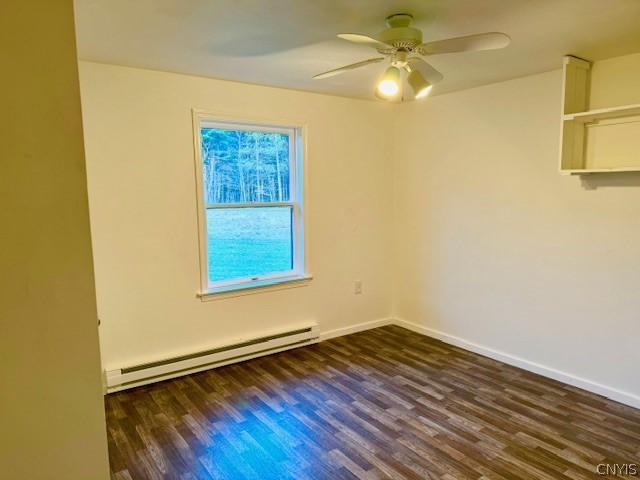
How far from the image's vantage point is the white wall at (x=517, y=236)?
9.57ft

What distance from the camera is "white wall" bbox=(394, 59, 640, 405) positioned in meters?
2.92

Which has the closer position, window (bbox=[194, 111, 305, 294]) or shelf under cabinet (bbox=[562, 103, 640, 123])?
shelf under cabinet (bbox=[562, 103, 640, 123])

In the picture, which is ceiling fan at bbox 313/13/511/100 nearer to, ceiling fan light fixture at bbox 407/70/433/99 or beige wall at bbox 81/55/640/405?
ceiling fan light fixture at bbox 407/70/433/99

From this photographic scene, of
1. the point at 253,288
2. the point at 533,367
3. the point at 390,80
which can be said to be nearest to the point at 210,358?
the point at 253,288

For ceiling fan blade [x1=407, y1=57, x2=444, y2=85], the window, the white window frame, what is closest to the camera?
ceiling fan blade [x1=407, y1=57, x2=444, y2=85]

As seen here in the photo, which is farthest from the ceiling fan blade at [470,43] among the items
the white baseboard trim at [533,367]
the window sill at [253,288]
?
the white baseboard trim at [533,367]

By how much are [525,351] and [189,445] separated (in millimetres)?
2636

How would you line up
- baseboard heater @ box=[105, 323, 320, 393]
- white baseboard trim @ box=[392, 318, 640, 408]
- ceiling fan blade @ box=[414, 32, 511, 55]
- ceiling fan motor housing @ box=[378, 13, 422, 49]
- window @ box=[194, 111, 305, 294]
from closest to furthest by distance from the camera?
ceiling fan blade @ box=[414, 32, 511, 55], ceiling fan motor housing @ box=[378, 13, 422, 49], white baseboard trim @ box=[392, 318, 640, 408], baseboard heater @ box=[105, 323, 320, 393], window @ box=[194, 111, 305, 294]

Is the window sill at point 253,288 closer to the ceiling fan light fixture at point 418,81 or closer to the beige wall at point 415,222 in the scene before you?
the beige wall at point 415,222

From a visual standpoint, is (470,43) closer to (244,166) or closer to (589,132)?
(589,132)

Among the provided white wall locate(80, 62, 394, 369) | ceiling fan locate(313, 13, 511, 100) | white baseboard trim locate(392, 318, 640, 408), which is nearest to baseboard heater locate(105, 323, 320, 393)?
white wall locate(80, 62, 394, 369)

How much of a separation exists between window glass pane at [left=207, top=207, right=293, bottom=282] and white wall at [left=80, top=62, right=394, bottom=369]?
21cm

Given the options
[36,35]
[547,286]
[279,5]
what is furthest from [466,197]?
[36,35]

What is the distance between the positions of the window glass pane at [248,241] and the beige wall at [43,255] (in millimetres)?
2438
